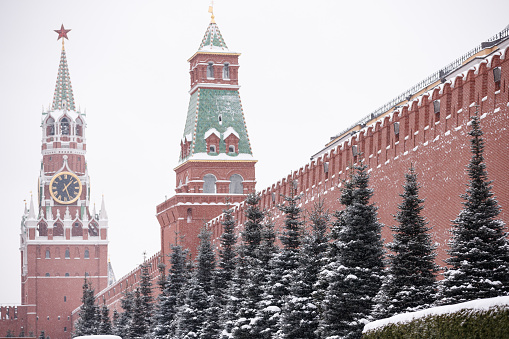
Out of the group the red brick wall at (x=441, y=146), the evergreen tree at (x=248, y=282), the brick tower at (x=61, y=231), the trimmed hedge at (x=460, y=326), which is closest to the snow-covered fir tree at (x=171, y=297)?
the evergreen tree at (x=248, y=282)

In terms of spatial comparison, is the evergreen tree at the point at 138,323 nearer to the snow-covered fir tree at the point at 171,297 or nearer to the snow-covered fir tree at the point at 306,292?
the snow-covered fir tree at the point at 171,297

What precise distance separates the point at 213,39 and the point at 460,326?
158 feet

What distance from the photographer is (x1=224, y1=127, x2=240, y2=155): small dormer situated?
5759 cm

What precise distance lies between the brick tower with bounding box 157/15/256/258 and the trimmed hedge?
40581 mm

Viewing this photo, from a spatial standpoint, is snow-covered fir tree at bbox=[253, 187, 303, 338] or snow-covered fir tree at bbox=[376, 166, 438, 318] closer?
snow-covered fir tree at bbox=[376, 166, 438, 318]

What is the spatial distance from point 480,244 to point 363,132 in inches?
486

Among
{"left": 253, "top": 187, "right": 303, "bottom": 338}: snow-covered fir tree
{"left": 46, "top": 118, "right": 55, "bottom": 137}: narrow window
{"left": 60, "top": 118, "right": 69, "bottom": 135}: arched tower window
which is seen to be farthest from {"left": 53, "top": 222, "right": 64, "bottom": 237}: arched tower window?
{"left": 253, "top": 187, "right": 303, "bottom": 338}: snow-covered fir tree

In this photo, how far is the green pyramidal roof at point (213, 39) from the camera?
5988cm

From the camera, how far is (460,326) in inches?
525

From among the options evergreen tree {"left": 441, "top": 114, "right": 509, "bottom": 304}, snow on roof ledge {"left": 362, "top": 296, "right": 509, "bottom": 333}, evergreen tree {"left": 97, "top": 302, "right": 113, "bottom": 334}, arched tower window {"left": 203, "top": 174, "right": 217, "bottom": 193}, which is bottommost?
snow on roof ledge {"left": 362, "top": 296, "right": 509, "bottom": 333}

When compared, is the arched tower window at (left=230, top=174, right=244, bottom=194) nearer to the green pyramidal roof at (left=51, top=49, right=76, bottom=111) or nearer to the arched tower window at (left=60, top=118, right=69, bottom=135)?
the arched tower window at (left=60, top=118, right=69, bottom=135)

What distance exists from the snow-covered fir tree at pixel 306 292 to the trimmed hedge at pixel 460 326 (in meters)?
9.16

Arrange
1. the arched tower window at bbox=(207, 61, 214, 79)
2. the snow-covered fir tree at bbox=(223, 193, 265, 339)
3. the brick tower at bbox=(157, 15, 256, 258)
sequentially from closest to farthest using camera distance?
1. the snow-covered fir tree at bbox=(223, 193, 265, 339)
2. the brick tower at bbox=(157, 15, 256, 258)
3. the arched tower window at bbox=(207, 61, 214, 79)

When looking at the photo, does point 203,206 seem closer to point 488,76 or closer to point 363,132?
point 363,132
